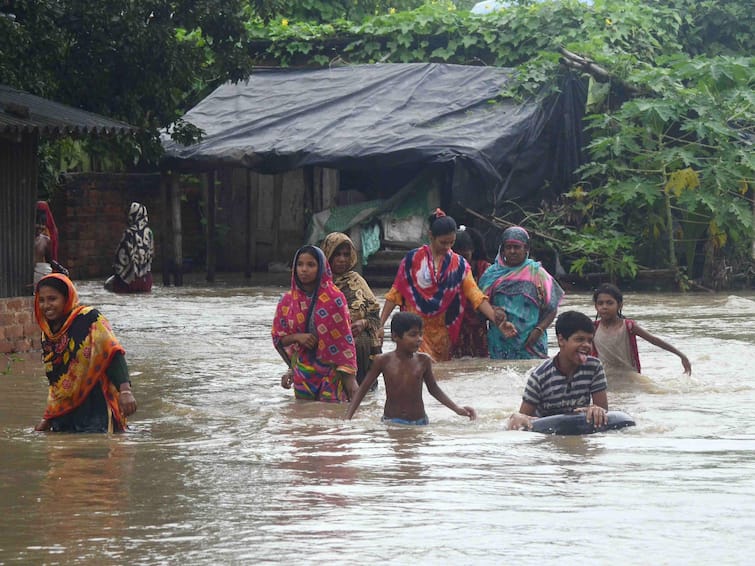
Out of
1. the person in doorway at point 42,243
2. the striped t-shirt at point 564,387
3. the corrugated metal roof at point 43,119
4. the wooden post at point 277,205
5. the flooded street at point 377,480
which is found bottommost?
the flooded street at point 377,480

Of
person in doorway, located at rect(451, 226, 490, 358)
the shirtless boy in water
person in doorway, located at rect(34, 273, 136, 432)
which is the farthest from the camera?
person in doorway, located at rect(451, 226, 490, 358)

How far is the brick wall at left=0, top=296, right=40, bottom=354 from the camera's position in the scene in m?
13.1

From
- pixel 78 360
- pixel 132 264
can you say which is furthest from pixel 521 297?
pixel 132 264

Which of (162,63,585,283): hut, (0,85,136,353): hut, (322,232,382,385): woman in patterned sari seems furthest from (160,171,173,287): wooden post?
(322,232,382,385): woman in patterned sari

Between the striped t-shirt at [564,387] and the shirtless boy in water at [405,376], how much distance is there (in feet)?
1.45

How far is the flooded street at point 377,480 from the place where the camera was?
5.50 m

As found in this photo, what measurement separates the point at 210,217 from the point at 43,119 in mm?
10150

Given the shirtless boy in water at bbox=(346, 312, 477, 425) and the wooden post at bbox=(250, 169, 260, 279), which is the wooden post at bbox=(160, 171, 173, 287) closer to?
the wooden post at bbox=(250, 169, 260, 279)

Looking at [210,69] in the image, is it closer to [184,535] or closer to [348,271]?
[348,271]

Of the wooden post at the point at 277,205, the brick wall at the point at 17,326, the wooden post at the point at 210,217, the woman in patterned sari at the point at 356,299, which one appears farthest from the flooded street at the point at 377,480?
the wooden post at the point at 277,205

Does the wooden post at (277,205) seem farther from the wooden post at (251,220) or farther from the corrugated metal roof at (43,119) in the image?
the corrugated metal roof at (43,119)

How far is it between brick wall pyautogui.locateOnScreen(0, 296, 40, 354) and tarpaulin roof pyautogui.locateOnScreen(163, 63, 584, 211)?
644 cm

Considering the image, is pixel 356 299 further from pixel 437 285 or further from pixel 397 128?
pixel 397 128

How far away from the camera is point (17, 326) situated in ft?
43.7
